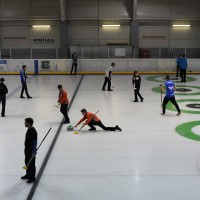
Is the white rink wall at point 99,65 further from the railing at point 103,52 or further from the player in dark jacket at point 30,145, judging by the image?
the player in dark jacket at point 30,145

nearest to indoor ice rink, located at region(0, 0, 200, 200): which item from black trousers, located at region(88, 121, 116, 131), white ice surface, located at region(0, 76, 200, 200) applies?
white ice surface, located at region(0, 76, 200, 200)

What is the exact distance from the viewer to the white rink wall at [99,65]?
91.2ft

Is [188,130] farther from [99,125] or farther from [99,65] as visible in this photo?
[99,65]

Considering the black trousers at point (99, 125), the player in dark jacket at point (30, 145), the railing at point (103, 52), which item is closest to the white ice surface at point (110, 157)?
the black trousers at point (99, 125)

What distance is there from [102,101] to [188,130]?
591 cm

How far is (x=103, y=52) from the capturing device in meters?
32.9

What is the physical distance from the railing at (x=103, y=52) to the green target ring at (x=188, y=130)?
17174mm

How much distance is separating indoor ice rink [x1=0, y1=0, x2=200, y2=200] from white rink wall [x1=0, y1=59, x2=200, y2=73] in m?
0.07

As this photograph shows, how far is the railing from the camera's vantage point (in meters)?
32.3

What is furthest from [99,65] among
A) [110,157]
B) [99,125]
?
[110,157]

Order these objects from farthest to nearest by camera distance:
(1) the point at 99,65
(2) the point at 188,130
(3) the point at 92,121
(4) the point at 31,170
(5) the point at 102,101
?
(1) the point at 99,65, (5) the point at 102,101, (2) the point at 188,130, (3) the point at 92,121, (4) the point at 31,170

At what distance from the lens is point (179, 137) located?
12.7m

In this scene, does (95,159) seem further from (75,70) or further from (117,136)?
(75,70)

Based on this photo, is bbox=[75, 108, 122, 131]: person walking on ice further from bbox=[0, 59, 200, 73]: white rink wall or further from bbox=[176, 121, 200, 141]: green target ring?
bbox=[0, 59, 200, 73]: white rink wall
